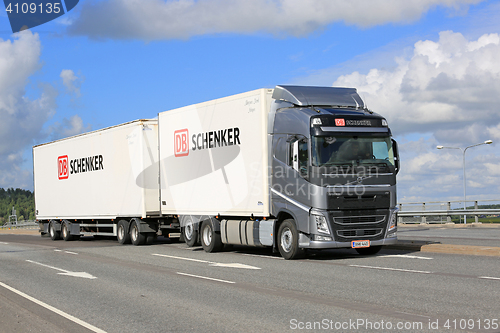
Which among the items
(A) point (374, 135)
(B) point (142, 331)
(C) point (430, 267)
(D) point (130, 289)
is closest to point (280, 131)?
(A) point (374, 135)

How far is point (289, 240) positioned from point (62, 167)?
16860 millimetres

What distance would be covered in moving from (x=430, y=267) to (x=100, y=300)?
22.7 feet

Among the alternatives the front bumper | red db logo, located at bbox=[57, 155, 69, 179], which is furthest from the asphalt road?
red db logo, located at bbox=[57, 155, 69, 179]

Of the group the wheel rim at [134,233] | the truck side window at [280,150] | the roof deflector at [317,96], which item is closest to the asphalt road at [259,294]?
the truck side window at [280,150]

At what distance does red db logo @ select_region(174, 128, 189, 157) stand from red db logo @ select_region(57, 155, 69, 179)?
33.3 feet

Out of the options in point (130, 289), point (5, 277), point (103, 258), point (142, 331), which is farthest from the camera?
point (103, 258)

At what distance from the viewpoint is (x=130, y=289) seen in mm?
10938

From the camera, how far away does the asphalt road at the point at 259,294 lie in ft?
24.3

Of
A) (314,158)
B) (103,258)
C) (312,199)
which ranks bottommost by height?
(103,258)

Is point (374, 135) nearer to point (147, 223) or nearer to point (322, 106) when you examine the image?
point (322, 106)

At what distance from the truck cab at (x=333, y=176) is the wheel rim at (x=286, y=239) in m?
0.03

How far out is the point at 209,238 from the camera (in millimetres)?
18500

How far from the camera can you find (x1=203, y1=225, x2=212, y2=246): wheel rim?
18.4 m

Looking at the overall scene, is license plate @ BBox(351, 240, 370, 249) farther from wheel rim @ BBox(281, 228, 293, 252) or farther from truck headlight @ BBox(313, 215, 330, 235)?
wheel rim @ BBox(281, 228, 293, 252)
